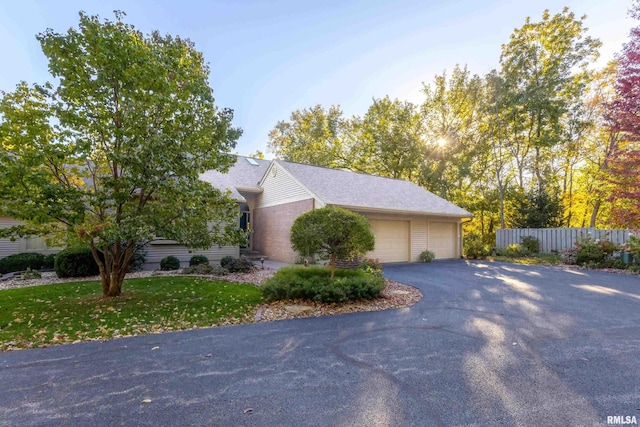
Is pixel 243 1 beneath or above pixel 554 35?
beneath

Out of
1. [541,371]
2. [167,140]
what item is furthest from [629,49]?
[167,140]

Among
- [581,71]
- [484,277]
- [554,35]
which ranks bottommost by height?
[484,277]

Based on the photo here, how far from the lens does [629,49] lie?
451 inches

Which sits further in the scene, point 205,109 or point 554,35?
point 554,35

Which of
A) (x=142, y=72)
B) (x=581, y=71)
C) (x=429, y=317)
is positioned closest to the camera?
(x=429, y=317)

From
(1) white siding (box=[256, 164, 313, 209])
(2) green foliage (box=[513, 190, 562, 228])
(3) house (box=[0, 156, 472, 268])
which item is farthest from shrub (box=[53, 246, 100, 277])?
(2) green foliage (box=[513, 190, 562, 228])

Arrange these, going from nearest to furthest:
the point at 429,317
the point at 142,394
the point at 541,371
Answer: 1. the point at 142,394
2. the point at 541,371
3. the point at 429,317

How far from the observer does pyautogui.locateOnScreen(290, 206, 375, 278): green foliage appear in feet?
24.5

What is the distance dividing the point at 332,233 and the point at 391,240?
7.87 m

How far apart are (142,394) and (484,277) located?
35.0ft

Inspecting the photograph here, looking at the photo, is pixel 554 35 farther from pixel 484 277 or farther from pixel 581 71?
pixel 484 277

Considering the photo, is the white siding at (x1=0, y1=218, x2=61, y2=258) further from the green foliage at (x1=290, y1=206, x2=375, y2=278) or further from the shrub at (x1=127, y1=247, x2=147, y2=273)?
the green foliage at (x1=290, y1=206, x2=375, y2=278)

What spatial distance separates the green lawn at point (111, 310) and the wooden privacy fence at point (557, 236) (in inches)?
615

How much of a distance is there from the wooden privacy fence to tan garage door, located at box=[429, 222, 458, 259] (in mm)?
3727
